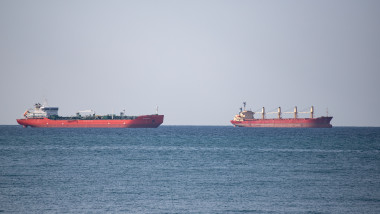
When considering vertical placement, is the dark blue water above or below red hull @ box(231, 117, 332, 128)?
below

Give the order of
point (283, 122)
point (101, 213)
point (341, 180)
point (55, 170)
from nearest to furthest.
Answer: point (101, 213) < point (341, 180) < point (55, 170) < point (283, 122)

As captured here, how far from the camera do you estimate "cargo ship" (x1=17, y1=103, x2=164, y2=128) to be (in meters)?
150

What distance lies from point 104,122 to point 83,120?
7.04 m

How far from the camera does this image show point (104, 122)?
15438 centimetres

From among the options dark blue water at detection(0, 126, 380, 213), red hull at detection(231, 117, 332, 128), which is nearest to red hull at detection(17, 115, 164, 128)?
red hull at detection(231, 117, 332, 128)

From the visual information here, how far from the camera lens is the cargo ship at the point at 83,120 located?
14962 centimetres

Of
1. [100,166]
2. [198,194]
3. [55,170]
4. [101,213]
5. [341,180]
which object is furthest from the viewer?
[100,166]

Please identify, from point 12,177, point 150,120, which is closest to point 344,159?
point 12,177

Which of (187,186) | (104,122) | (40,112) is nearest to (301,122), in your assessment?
(104,122)

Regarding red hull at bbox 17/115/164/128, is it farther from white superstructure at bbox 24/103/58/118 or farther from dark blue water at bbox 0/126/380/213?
dark blue water at bbox 0/126/380/213

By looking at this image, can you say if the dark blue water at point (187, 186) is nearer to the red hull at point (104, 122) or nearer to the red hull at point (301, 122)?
the red hull at point (104, 122)

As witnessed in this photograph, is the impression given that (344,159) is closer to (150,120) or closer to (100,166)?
(100,166)

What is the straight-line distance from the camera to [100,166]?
137 feet

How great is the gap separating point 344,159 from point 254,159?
9.58 m
